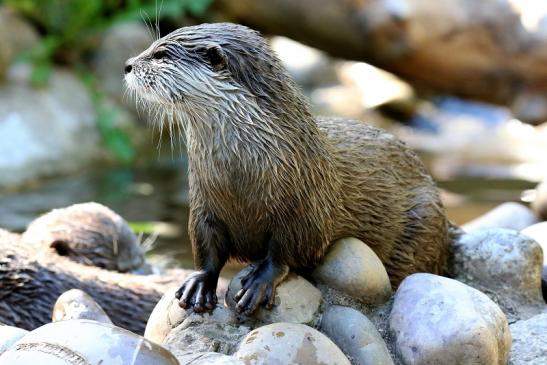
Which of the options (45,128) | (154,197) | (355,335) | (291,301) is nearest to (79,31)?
(45,128)

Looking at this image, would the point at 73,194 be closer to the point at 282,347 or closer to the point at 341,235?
the point at 341,235

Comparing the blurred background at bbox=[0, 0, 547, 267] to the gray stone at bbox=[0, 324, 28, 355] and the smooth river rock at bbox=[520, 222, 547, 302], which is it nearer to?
the smooth river rock at bbox=[520, 222, 547, 302]

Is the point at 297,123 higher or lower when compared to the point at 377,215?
higher

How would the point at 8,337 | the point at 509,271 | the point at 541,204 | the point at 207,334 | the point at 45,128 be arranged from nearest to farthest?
the point at 8,337 → the point at 207,334 → the point at 509,271 → the point at 541,204 → the point at 45,128

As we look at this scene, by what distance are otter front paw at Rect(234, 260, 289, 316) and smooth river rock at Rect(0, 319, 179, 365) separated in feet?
1.42

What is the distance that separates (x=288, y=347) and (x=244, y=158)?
524mm

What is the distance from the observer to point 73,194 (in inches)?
266

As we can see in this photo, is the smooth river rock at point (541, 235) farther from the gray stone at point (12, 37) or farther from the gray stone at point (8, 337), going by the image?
the gray stone at point (12, 37)

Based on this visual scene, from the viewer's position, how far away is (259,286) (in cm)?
253

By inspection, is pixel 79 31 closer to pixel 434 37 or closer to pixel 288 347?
pixel 434 37

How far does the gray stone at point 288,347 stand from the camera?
224 centimetres

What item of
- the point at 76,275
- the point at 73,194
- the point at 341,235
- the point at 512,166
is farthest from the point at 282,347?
the point at 512,166

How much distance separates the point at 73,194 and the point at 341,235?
4.26 metres

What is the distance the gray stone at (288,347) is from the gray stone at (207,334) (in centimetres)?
14
